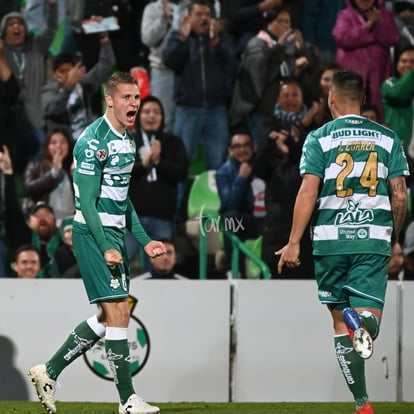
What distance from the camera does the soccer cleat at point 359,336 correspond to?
17.2ft

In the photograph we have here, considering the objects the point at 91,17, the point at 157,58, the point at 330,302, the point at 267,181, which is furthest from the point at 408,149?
the point at 330,302

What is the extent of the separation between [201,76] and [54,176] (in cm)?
178

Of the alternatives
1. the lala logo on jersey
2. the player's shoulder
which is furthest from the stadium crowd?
the player's shoulder

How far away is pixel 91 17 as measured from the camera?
10.3 meters

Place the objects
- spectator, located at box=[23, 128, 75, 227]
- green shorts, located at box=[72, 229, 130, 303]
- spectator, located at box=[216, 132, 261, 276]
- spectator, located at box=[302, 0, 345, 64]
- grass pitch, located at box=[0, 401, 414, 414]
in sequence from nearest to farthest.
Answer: green shorts, located at box=[72, 229, 130, 303] → grass pitch, located at box=[0, 401, 414, 414] → spectator, located at box=[216, 132, 261, 276] → spectator, located at box=[23, 128, 75, 227] → spectator, located at box=[302, 0, 345, 64]

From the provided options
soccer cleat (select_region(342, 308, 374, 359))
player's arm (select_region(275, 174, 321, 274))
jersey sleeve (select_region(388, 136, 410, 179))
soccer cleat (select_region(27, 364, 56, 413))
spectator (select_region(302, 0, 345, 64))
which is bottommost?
soccer cleat (select_region(27, 364, 56, 413))

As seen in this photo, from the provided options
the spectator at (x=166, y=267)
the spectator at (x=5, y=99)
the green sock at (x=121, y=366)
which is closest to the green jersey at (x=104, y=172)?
the green sock at (x=121, y=366)

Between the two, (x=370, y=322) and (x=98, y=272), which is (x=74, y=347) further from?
(x=370, y=322)

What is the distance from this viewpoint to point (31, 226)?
9703 mm

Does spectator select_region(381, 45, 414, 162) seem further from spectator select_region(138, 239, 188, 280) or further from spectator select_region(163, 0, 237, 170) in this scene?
spectator select_region(138, 239, 188, 280)

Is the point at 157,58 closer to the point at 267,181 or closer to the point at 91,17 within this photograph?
the point at 91,17

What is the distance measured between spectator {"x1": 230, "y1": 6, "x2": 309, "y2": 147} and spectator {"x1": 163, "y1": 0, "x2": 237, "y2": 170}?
0.13 metres

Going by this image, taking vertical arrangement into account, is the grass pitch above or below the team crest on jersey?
below

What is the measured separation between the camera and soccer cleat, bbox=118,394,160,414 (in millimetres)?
5898
